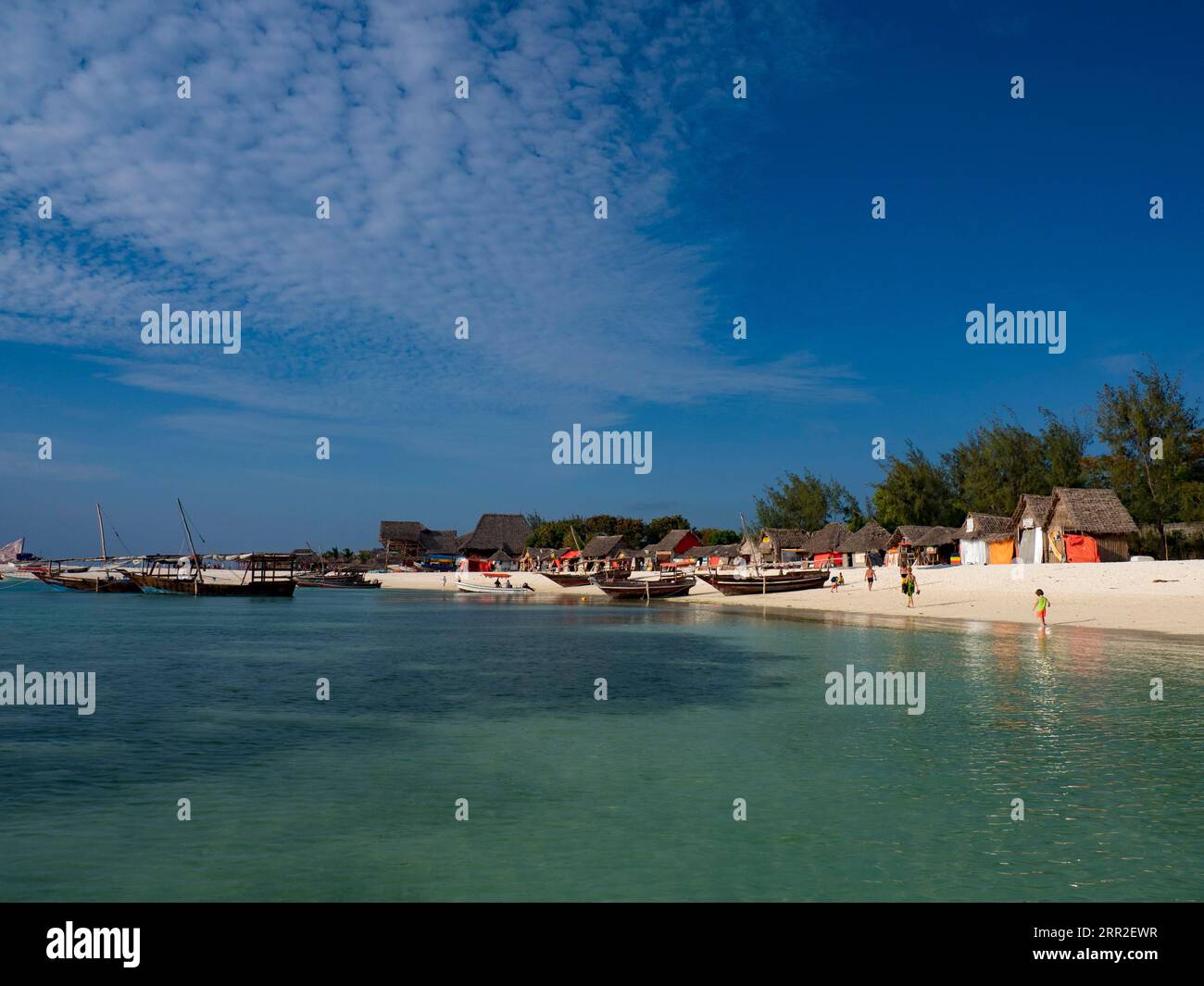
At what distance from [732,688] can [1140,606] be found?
2427 centimetres

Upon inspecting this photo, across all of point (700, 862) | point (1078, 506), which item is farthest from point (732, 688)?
point (1078, 506)

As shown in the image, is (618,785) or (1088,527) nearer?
(618,785)

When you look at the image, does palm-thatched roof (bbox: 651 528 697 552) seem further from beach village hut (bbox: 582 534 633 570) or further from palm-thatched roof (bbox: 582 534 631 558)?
palm-thatched roof (bbox: 582 534 631 558)

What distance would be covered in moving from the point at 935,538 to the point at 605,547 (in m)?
57.8

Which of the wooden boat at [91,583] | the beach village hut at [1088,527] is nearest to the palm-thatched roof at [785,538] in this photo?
the beach village hut at [1088,527]

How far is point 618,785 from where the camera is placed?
11680 mm

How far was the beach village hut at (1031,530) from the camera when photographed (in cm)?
5169

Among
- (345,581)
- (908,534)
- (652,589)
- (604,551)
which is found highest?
(908,534)

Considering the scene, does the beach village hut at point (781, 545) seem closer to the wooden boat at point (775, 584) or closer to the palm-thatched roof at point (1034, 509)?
the wooden boat at point (775, 584)

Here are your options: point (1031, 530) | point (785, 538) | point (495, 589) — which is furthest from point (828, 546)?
point (495, 589)

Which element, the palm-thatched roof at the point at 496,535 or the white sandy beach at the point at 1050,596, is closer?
the white sandy beach at the point at 1050,596

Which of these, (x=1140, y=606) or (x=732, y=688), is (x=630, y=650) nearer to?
(x=732, y=688)

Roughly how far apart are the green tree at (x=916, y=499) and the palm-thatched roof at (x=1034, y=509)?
27.3 metres

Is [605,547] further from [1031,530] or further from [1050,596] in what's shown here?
[1050,596]
